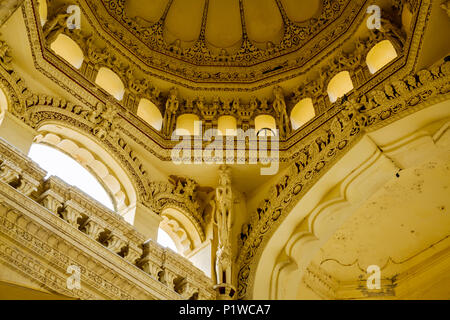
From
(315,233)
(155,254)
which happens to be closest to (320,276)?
(315,233)

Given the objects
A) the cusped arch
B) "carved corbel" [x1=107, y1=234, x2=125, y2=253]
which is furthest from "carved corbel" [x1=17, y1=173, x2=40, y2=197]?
the cusped arch

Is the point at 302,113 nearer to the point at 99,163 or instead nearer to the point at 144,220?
the point at 144,220

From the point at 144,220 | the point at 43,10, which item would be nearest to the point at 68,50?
the point at 43,10

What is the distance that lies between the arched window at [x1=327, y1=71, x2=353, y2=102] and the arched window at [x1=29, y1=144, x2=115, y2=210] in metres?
4.30

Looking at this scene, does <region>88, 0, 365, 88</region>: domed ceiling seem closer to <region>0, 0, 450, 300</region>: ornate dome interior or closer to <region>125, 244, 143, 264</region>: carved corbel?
<region>0, 0, 450, 300</region>: ornate dome interior

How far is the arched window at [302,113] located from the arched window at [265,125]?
0.36 metres

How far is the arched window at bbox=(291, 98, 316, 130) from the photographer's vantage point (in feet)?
39.7

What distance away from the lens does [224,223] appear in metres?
10.6

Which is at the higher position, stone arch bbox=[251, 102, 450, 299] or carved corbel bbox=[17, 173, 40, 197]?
stone arch bbox=[251, 102, 450, 299]

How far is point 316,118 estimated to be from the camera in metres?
11.5

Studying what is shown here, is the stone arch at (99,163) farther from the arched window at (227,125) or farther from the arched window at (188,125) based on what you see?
the arched window at (227,125)

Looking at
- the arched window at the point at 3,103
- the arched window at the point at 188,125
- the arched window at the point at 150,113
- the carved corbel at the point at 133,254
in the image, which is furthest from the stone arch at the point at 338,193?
the arched window at the point at 3,103

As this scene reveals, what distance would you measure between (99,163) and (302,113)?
3.87 metres
